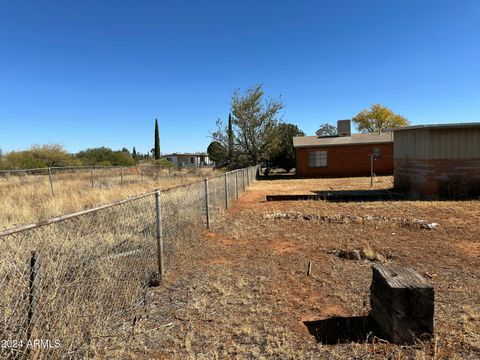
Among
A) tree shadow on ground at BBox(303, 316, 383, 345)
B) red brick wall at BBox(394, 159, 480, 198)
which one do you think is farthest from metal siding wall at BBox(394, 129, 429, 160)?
tree shadow on ground at BBox(303, 316, 383, 345)

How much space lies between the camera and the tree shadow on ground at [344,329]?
2963 mm

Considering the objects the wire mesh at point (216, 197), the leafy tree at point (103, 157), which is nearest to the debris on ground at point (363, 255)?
the wire mesh at point (216, 197)

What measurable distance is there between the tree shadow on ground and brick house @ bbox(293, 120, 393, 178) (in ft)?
73.6

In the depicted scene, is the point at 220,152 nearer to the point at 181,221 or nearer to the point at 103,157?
the point at 103,157

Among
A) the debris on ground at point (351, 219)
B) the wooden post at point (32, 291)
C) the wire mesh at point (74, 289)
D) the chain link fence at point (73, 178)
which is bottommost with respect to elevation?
the debris on ground at point (351, 219)

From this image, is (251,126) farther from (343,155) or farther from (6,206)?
(6,206)

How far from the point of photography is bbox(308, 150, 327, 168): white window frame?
83.5ft


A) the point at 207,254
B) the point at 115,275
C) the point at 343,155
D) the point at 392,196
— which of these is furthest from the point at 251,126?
the point at 115,275

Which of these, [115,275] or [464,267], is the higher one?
[115,275]

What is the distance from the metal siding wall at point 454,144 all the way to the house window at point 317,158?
45.4 feet

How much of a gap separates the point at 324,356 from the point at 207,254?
332cm

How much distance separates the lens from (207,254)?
5773mm

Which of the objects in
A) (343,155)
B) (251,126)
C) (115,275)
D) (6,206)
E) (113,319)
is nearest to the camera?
(113,319)

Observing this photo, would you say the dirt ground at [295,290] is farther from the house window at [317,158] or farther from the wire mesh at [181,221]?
the house window at [317,158]
